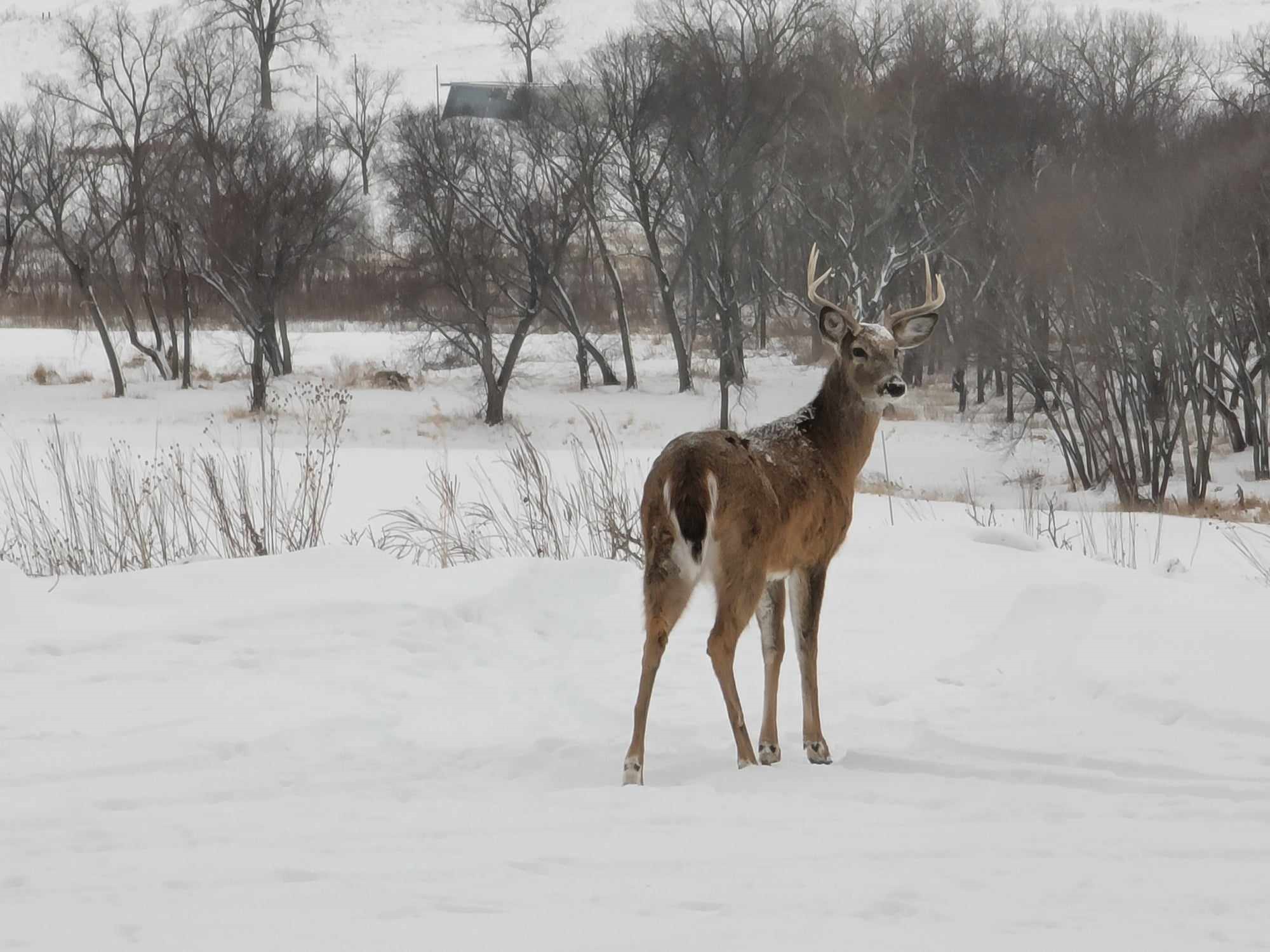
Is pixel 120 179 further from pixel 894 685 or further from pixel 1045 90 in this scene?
pixel 894 685

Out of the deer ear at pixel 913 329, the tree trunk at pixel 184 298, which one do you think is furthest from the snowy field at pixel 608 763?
the tree trunk at pixel 184 298

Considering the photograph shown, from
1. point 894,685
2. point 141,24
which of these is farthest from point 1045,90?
point 141,24

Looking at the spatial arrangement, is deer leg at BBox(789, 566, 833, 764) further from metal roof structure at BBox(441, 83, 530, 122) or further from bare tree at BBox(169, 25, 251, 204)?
metal roof structure at BBox(441, 83, 530, 122)

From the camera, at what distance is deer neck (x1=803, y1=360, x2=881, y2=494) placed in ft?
20.2

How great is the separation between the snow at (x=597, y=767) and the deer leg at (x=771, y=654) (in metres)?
0.17

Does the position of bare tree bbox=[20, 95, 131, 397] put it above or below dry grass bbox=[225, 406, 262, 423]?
above

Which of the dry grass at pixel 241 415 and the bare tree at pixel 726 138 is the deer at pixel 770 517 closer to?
the bare tree at pixel 726 138

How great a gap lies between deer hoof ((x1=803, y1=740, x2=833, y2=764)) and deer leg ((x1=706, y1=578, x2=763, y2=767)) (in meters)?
0.43

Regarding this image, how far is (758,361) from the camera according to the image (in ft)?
161

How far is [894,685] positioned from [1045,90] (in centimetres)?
3778

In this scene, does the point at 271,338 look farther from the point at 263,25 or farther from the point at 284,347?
the point at 263,25

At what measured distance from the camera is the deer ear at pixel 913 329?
6.26 m

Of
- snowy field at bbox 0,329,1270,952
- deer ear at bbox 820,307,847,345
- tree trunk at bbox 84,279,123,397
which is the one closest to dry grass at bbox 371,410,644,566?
snowy field at bbox 0,329,1270,952

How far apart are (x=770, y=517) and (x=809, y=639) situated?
68cm
